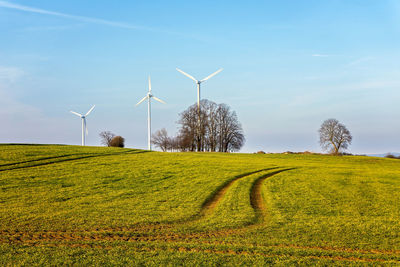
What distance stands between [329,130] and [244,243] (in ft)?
251

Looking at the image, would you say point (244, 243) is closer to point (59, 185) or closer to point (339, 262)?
point (339, 262)

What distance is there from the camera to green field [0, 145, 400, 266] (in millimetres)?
10867

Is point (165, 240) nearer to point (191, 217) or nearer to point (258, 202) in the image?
point (191, 217)

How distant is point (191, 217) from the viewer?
16625mm

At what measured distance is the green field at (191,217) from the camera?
10.9 metres

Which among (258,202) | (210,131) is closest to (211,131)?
(210,131)

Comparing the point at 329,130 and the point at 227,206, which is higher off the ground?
the point at 329,130

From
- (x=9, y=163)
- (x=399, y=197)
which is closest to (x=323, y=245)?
(x=399, y=197)

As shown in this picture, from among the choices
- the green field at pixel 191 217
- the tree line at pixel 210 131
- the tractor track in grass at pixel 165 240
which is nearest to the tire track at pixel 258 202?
the green field at pixel 191 217

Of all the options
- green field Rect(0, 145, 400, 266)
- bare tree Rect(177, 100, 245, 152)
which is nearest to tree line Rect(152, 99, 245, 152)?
bare tree Rect(177, 100, 245, 152)

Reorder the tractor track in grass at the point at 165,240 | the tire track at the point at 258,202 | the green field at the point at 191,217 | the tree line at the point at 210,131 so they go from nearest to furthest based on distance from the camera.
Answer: the green field at the point at 191,217, the tractor track in grass at the point at 165,240, the tire track at the point at 258,202, the tree line at the point at 210,131

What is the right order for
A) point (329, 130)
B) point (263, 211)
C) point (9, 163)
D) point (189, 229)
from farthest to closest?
1. point (329, 130)
2. point (9, 163)
3. point (263, 211)
4. point (189, 229)

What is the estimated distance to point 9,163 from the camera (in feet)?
109

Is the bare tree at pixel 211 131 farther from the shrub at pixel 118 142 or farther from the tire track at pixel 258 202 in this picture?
the tire track at pixel 258 202
